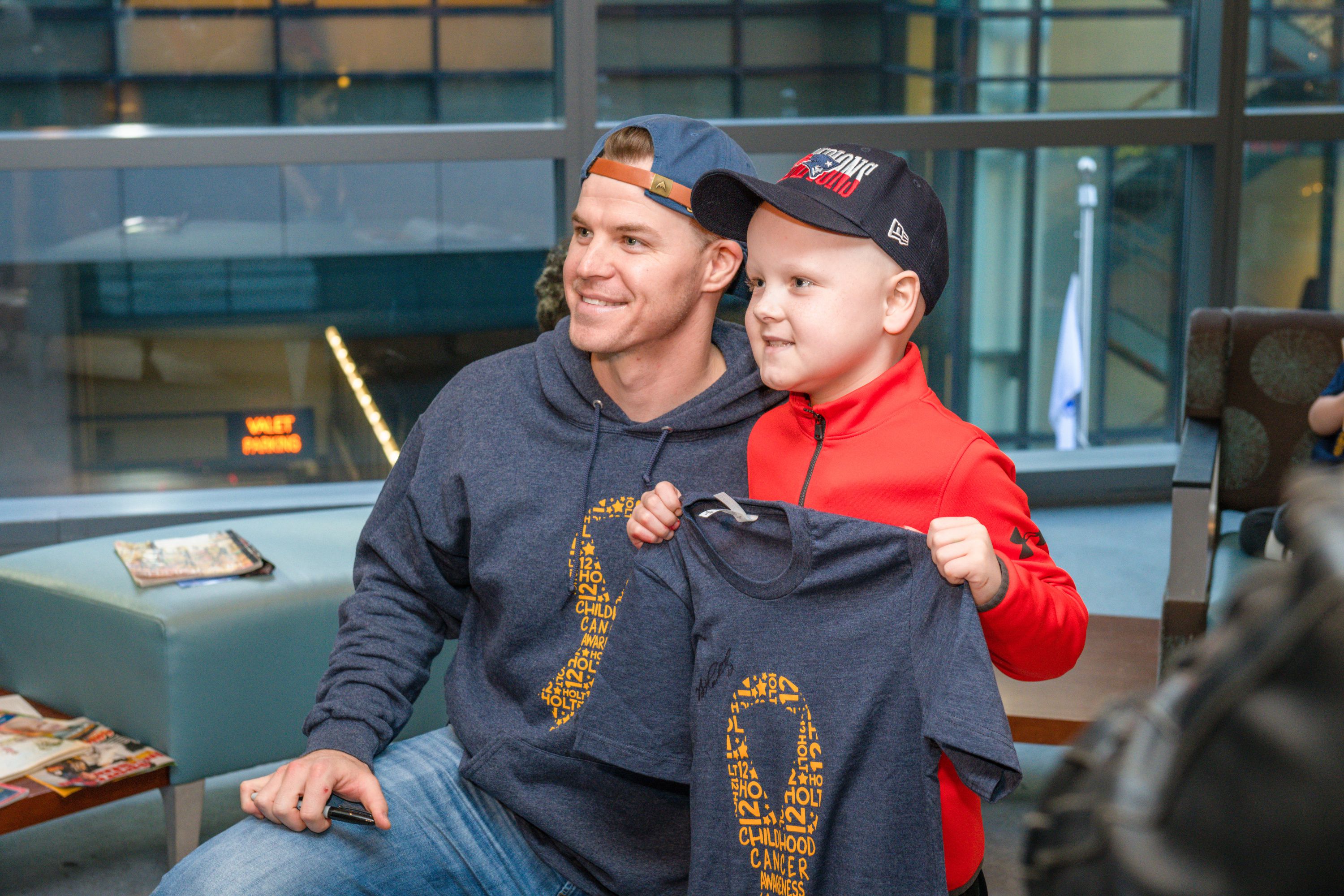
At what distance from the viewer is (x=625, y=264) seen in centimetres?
154

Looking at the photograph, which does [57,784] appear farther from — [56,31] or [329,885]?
[56,31]

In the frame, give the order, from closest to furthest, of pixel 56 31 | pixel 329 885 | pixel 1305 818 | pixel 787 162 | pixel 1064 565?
pixel 1305 818 → pixel 329 885 → pixel 1064 565 → pixel 56 31 → pixel 787 162

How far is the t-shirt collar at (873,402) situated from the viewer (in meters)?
1.31

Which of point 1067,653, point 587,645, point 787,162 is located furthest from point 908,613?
point 787,162

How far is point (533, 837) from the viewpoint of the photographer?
4.76 feet

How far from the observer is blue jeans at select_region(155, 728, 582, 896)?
131 centimetres

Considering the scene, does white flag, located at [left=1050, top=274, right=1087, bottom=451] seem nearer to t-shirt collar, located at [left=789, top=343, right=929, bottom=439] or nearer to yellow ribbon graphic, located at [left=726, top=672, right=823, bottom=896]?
t-shirt collar, located at [left=789, top=343, right=929, bottom=439]

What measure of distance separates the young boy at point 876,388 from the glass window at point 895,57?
11.0ft

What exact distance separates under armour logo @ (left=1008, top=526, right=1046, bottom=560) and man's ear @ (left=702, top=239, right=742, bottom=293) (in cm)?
56

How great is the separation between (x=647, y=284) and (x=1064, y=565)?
2803mm

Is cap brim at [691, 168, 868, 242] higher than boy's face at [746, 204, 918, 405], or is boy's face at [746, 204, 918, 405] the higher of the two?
cap brim at [691, 168, 868, 242]

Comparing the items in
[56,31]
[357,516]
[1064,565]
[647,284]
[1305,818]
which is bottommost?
[1064,565]

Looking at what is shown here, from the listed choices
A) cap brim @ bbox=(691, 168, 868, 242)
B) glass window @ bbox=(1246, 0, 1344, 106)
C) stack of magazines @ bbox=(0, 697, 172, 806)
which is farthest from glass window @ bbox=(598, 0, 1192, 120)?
cap brim @ bbox=(691, 168, 868, 242)

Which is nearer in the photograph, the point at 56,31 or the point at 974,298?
the point at 56,31
